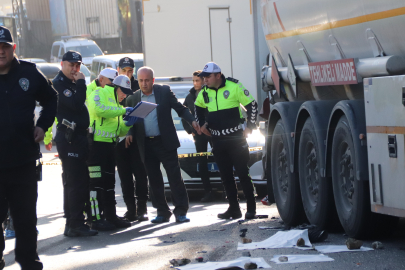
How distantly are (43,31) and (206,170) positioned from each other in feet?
136

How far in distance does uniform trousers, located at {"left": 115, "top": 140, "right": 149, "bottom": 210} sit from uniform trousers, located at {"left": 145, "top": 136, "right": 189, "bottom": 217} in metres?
0.19

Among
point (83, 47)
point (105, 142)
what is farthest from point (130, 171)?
point (83, 47)

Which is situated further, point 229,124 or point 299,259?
point 229,124

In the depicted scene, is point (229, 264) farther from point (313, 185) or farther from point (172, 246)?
point (313, 185)

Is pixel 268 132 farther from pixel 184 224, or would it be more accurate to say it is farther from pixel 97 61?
pixel 97 61

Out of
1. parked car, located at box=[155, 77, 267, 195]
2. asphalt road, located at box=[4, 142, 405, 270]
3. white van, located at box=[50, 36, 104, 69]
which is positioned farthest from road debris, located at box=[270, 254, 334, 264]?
white van, located at box=[50, 36, 104, 69]

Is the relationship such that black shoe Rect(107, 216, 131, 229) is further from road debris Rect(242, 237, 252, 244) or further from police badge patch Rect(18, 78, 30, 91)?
police badge patch Rect(18, 78, 30, 91)

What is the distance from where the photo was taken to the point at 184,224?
8.21 meters

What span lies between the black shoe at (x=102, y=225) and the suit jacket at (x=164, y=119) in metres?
0.92

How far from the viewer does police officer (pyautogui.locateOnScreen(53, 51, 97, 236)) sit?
734cm

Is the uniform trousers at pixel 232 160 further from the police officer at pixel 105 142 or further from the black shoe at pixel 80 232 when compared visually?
the black shoe at pixel 80 232

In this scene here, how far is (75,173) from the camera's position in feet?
24.7

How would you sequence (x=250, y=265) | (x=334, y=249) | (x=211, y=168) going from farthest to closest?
(x=211, y=168), (x=334, y=249), (x=250, y=265)

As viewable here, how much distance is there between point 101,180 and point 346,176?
120 inches
